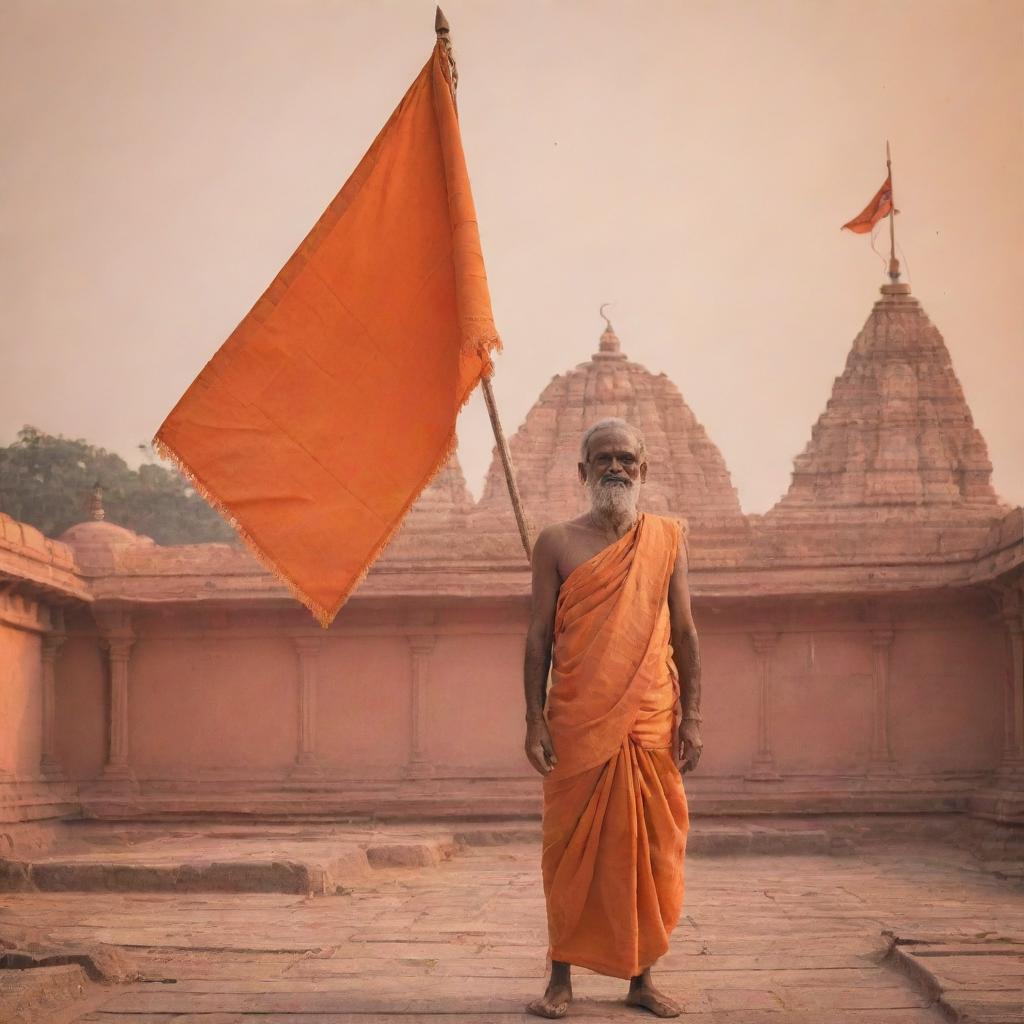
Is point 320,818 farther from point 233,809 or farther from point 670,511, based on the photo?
point 670,511

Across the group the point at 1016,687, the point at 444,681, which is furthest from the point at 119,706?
the point at 1016,687

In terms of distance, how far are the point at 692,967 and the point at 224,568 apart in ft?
34.5

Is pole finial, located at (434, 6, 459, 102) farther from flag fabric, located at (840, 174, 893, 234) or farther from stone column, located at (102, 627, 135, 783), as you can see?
flag fabric, located at (840, 174, 893, 234)

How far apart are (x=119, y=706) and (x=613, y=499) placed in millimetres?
11397

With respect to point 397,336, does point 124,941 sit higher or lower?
lower

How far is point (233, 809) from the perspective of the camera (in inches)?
608

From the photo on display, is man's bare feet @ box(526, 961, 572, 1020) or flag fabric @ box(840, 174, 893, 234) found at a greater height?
flag fabric @ box(840, 174, 893, 234)

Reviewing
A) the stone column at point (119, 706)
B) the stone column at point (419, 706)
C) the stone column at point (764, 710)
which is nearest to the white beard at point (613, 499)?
the stone column at point (764, 710)

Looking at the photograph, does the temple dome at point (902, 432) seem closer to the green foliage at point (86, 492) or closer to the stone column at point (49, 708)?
the green foliage at point (86, 492)

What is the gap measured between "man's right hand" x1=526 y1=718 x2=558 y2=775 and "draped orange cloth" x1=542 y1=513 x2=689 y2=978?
0.09ft

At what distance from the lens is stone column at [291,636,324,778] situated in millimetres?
15680

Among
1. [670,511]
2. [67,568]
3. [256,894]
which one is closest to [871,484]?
[670,511]

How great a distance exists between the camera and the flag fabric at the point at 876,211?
112 feet

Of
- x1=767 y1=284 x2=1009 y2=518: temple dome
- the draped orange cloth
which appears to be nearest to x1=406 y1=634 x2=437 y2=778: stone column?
the draped orange cloth
